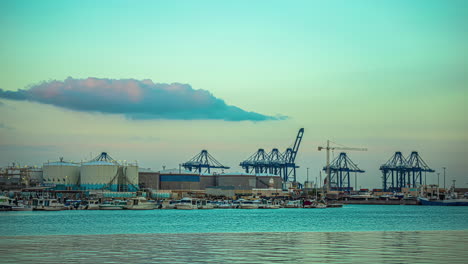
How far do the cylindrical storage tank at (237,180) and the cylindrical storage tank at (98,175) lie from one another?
43.8m

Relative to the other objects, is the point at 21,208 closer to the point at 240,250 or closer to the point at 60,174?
the point at 60,174

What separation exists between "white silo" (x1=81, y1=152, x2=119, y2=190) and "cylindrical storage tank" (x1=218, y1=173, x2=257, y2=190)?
4384 centimetres

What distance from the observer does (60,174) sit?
469ft

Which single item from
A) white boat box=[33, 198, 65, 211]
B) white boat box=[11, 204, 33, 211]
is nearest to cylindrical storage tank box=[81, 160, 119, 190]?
white boat box=[33, 198, 65, 211]

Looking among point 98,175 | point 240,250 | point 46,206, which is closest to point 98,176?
point 98,175

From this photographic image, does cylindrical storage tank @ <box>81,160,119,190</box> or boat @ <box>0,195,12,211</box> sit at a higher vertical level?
cylindrical storage tank @ <box>81,160,119,190</box>

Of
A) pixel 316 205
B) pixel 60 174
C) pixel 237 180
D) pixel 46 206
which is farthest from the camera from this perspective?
pixel 237 180

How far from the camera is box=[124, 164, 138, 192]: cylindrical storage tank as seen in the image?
144750 mm

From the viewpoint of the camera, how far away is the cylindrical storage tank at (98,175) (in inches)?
5492

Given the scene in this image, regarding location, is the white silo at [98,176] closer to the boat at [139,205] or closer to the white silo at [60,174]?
the white silo at [60,174]

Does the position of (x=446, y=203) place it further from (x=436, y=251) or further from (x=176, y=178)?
(x=436, y=251)

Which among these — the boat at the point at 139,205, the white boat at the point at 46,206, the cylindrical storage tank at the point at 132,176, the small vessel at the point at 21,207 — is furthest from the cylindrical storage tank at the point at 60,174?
the small vessel at the point at 21,207

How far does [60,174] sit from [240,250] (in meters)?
122

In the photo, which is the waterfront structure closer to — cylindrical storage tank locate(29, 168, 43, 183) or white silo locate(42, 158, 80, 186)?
white silo locate(42, 158, 80, 186)
